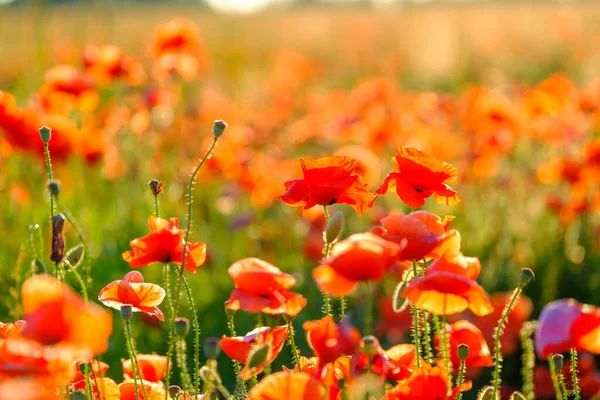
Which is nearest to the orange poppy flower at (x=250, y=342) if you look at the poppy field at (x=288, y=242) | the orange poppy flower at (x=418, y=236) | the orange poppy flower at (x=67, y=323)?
the poppy field at (x=288, y=242)

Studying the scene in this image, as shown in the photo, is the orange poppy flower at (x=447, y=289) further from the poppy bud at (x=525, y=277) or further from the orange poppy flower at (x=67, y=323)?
the orange poppy flower at (x=67, y=323)

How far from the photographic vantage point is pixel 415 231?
1.23 meters

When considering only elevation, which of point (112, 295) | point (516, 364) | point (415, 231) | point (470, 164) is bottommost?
point (516, 364)

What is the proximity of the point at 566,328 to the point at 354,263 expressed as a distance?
268mm

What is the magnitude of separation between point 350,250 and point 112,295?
0.45 meters

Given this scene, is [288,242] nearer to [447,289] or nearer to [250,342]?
[250,342]

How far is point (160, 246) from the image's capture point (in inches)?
53.6

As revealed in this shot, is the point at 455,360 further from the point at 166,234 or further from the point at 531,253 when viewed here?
the point at 531,253

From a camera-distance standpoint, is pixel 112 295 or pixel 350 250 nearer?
pixel 350 250

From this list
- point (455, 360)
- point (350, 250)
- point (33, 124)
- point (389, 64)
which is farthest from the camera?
point (389, 64)

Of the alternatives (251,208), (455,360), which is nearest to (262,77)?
(251,208)

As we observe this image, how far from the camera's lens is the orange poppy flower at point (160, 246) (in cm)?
135

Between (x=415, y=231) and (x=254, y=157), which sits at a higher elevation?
(x=415, y=231)

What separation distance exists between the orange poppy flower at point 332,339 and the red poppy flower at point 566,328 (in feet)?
0.73
